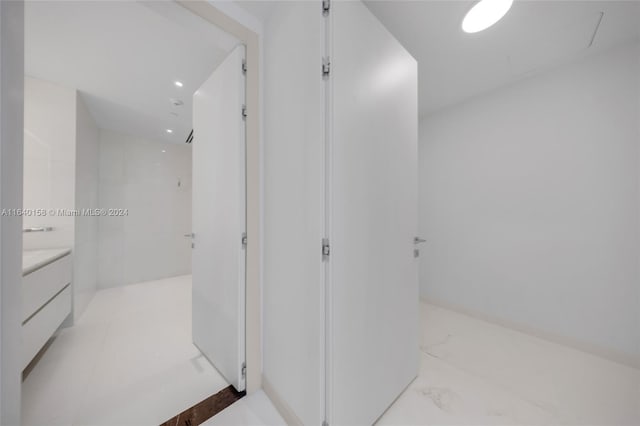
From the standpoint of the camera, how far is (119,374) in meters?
1.59

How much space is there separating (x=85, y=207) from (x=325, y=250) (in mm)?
→ 3286

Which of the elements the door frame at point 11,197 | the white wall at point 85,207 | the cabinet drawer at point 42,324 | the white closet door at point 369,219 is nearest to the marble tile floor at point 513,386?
the white closet door at point 369,219

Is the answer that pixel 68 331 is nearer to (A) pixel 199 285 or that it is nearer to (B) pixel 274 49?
(A) pixel 199 285

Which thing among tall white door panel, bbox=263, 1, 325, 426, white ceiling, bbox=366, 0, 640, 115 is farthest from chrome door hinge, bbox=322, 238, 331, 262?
white ceiling, bbox=366, 0, 640, 115

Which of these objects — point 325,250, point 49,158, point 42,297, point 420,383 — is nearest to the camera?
point 325,250

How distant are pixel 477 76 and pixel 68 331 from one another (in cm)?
457

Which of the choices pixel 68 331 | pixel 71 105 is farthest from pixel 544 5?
pixel 68 331

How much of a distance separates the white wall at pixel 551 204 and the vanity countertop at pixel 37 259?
3.64 m

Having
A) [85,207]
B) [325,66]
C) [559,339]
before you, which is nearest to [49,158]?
[85,207]

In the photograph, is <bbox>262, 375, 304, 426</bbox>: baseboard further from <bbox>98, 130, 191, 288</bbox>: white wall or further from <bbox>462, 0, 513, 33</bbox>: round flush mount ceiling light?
Result: <bbox>98, 130, 191, 288</bbox>: white wall

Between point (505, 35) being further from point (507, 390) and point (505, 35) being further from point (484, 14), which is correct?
point (507, 390)

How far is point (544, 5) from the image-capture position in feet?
4.51

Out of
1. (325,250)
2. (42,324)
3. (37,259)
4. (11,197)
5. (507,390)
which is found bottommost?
(507,390)

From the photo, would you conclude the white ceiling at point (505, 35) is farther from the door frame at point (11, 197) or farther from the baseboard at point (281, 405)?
the baseboard at point (281, 405)
